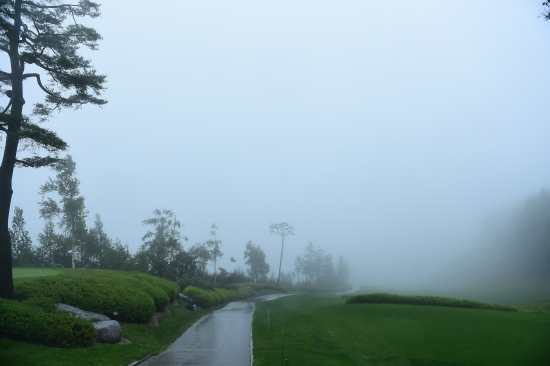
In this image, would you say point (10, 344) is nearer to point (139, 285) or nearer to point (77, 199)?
point (139, 285)

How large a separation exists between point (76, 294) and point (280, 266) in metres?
70.8

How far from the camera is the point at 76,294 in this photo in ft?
53.3

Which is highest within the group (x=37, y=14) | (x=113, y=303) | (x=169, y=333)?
(x=37, y=14)

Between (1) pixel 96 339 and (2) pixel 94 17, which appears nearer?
(1) pixel 96 339

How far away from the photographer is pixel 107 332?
14.1 metres

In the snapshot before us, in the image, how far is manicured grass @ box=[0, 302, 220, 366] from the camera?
1005 cm

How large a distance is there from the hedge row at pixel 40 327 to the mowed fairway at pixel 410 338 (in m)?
5.65

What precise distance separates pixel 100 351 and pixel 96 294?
4.71 m

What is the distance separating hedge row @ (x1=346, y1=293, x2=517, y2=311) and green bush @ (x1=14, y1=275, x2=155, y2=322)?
13.4m

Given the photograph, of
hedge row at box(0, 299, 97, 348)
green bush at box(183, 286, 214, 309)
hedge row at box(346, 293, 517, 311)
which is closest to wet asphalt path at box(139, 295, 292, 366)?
hedge row at box(0, 299, 97, 348)

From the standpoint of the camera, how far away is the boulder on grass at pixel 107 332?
13.9 metres

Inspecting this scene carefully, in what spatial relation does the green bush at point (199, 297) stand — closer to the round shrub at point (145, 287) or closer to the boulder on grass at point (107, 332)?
the round shrub at point (145, 287)

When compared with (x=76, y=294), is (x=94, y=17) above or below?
above

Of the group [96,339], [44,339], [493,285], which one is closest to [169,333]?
[96,339]
